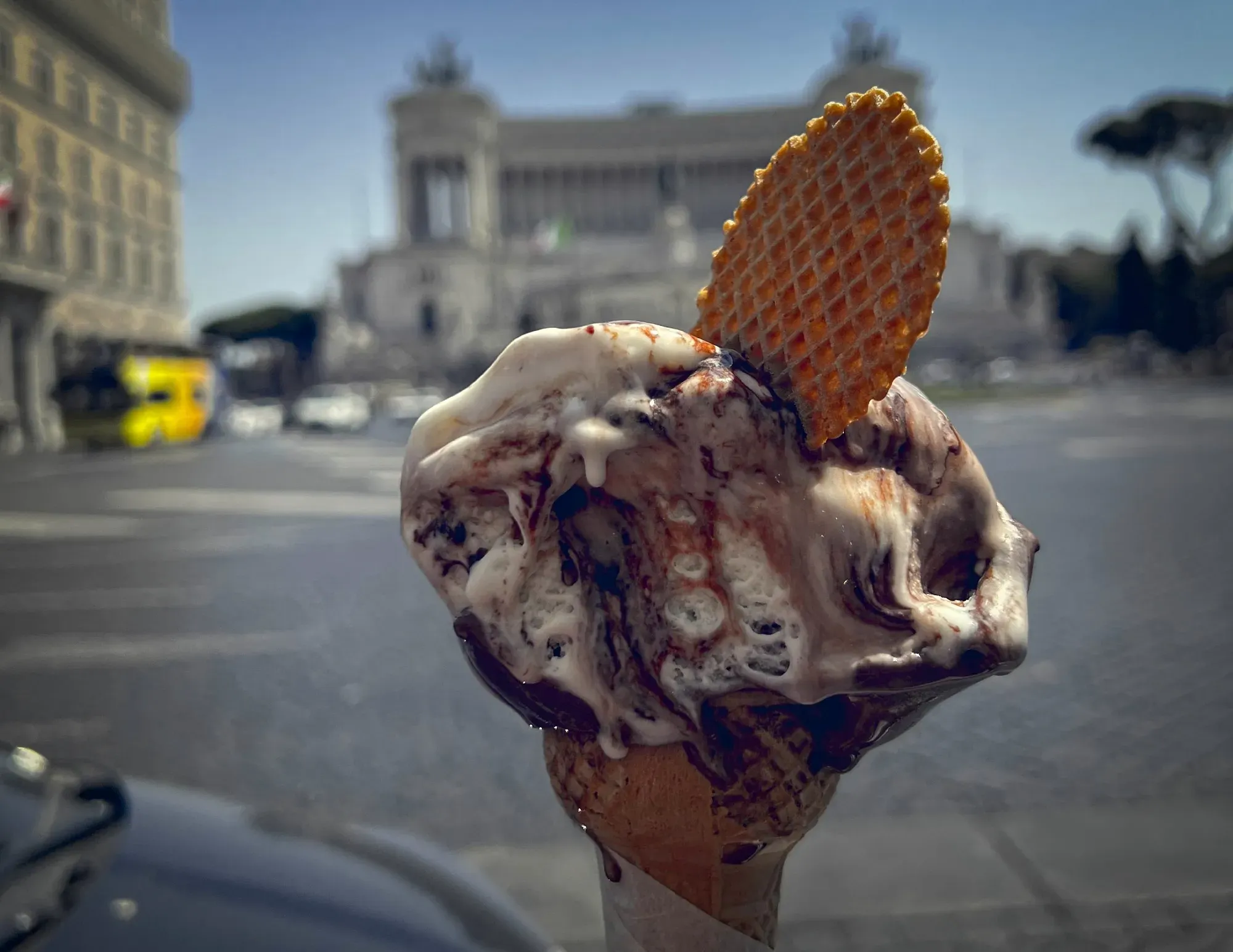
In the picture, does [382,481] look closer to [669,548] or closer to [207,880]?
[207,880]

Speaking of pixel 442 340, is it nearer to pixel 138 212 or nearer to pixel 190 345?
pixel 190 345

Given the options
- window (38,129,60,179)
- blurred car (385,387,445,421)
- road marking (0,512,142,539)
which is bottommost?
road marking (0,512,142,539)

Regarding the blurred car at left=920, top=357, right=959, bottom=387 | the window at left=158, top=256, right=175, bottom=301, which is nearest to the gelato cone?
the window at left=158, top=256, right=175, bottom=301

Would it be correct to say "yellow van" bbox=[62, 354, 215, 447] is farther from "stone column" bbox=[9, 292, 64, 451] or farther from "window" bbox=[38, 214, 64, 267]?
"window" bbox=[38, 214, 64, 267]

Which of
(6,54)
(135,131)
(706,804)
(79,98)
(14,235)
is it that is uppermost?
(135,131)

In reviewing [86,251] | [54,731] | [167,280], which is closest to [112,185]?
[86,251]
